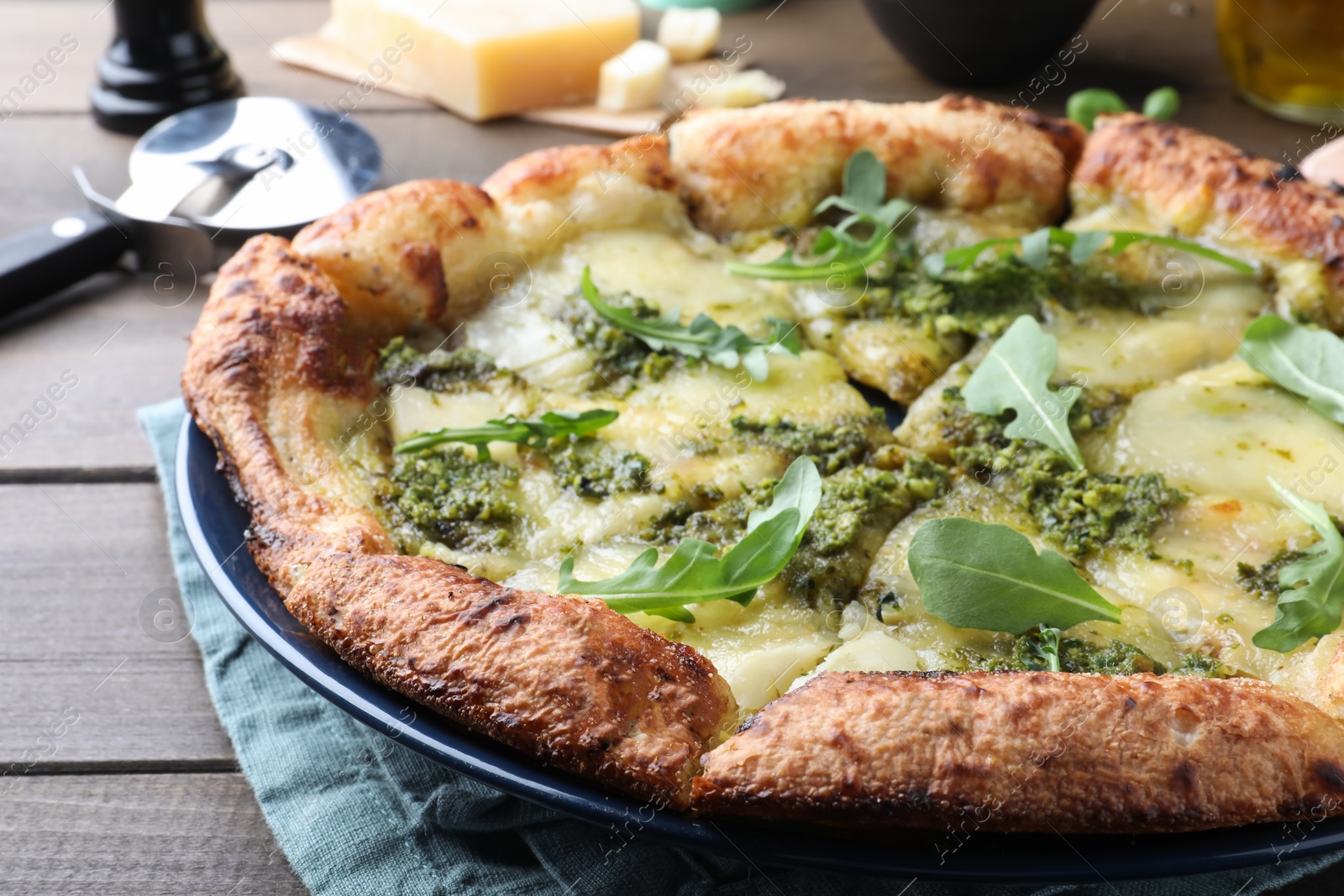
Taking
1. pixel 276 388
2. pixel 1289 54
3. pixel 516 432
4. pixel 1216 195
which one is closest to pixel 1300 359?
pixel 1216 195

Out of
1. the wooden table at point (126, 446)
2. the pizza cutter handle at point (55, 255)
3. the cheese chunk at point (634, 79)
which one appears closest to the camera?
the wooden table at point (126, 446)

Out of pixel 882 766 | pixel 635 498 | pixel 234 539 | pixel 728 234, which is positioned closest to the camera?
pixel 882 766

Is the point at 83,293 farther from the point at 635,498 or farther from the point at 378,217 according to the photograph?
the point at 635,498

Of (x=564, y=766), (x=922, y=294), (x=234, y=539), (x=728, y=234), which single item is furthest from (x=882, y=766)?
(x=728, y=234)

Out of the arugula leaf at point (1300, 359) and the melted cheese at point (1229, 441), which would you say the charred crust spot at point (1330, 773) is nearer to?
the melted cheese at point (1229, 441)

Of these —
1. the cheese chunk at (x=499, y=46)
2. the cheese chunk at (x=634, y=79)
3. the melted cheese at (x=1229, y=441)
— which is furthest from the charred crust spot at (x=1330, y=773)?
the cheese chunk at (x=499, y=46)

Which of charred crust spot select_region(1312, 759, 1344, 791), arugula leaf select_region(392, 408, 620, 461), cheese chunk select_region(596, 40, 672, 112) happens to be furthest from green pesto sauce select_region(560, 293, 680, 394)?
cheese chunk select_region(596, 40, 672, 112)
